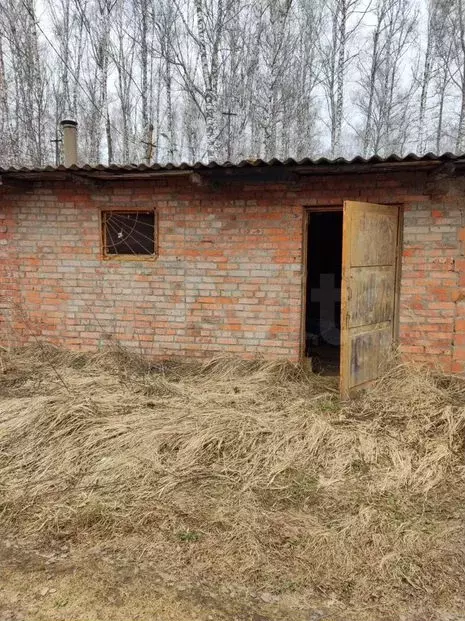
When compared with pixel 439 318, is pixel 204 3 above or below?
above

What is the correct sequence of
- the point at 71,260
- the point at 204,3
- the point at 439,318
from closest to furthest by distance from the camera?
the point at 439,318 → the point at 71,260 → the point at 204,3

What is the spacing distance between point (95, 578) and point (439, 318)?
4608mm

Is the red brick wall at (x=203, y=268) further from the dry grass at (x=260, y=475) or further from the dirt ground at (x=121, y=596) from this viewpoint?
the dirt ground at (x=121, y=596)

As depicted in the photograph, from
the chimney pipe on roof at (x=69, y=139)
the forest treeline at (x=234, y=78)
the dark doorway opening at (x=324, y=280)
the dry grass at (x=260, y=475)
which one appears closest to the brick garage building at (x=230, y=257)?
the dry grass at (x=260, y=475)

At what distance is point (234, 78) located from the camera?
18375 mm

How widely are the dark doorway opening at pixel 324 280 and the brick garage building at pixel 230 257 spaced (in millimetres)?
2778

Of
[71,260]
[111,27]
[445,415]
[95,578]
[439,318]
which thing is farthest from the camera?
[111,27]

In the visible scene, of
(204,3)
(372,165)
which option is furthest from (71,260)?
(204,3)

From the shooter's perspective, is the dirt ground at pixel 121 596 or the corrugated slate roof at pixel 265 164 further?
the corrugated slate roof at pixel 265 164

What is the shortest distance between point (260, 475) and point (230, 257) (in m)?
3.18

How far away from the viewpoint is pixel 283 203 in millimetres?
5844

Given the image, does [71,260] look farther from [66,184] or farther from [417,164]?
[417,164]

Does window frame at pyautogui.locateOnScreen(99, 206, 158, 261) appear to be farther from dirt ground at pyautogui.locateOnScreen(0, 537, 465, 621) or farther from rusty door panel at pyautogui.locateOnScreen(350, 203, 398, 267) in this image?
dirt ground at pyautogui.locateOnScreen(0, 537, 465, 621)

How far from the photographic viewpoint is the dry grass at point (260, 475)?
2.62 meters
